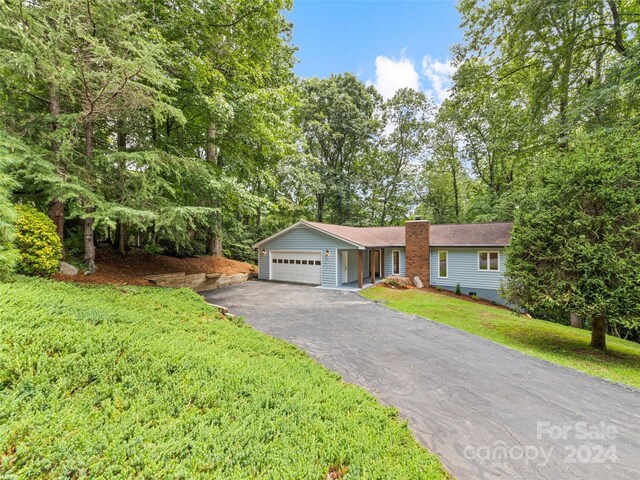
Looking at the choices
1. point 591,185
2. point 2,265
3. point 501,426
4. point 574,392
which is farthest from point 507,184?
point 2,265

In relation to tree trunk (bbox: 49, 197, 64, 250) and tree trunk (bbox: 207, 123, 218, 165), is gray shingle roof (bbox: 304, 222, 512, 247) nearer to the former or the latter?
tree trunk (bbox: 207, 123, 218, 165)

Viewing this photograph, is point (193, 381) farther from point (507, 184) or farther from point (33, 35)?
point (507, 184)

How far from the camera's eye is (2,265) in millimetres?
4555

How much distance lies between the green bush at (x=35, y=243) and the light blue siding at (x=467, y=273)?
16098 mm

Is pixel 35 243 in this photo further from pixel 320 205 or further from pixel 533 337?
pixel 320 205

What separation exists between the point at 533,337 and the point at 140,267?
1437 cm

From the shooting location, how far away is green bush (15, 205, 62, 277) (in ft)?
18.5

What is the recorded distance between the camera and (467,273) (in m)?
15.0

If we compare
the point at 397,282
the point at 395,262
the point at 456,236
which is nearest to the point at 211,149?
the point at 397,282

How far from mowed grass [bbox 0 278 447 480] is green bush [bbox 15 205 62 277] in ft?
7.49

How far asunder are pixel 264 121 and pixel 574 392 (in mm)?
11569

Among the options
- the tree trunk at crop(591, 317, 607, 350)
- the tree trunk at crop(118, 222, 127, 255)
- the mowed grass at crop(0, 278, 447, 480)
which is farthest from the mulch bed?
the tree trunk at crop(118, 222, 127, 255)

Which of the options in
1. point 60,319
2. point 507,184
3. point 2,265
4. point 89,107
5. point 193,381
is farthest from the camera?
point 507,184

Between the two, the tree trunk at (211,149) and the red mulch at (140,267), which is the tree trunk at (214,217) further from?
the red mulch at (140,267)
